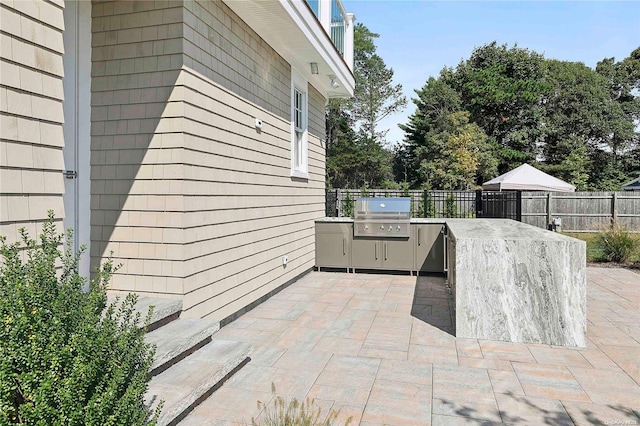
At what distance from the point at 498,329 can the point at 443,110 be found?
872 inches

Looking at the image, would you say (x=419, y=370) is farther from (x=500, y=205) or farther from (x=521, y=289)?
(x=500, y=205)

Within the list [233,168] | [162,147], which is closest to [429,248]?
[233,168]

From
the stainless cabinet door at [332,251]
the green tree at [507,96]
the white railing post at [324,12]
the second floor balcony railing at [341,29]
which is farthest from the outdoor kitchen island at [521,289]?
the green tree at [507,96]

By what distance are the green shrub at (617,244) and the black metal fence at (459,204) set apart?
6.20ft

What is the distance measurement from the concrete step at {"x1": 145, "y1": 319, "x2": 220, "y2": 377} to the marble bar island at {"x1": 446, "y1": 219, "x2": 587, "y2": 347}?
2351 mm

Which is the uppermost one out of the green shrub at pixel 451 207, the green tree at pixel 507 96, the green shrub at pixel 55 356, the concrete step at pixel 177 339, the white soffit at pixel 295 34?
the green tree at pixel 507 96

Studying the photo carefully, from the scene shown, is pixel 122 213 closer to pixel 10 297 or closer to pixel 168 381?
pixel 168 381

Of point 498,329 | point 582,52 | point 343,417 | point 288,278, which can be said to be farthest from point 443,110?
point 343,417

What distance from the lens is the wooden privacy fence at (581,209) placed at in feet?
49.3

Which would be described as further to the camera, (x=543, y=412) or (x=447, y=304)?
(x=447, y=304)

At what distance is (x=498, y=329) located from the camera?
4.03 m

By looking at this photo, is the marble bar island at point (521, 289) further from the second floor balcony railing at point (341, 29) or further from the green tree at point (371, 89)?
the green tree at point (371, 89)

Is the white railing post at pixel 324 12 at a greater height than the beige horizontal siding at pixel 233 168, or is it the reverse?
the white railing post at pixel 324 12

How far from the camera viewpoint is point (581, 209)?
50.8ft
